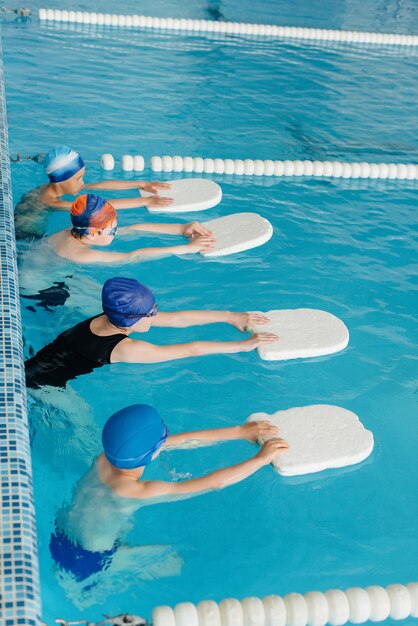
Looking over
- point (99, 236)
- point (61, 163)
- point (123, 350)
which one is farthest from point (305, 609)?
point (61, 163)

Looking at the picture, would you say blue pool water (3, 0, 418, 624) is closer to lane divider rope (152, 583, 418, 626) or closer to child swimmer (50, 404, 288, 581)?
child swimmer (50, 404, 288, 581)

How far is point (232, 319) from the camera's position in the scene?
5.19 metres

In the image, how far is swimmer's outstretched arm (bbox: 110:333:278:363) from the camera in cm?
432

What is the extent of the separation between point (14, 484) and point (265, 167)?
18.0 feet

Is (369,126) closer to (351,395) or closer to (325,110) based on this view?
(325,110)

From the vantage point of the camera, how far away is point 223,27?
43.4ft

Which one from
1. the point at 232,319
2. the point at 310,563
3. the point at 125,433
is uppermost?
the point at 125,433

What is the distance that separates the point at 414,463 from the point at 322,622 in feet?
4.64

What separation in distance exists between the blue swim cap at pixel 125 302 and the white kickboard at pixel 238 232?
6.91ft

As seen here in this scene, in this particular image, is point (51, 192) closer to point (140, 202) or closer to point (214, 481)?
point (140, 202)

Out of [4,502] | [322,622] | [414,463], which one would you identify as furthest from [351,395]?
[4,502]

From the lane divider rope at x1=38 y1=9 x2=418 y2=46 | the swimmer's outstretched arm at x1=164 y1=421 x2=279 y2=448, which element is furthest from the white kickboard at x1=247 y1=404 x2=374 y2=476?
the lane divider rope at x1=38 y1=9 x2=418 y2=46

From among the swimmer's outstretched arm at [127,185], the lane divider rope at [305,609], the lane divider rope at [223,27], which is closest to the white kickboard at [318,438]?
the lane divider rope at [305,609]

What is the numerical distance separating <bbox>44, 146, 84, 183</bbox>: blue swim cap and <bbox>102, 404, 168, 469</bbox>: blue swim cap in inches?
123
